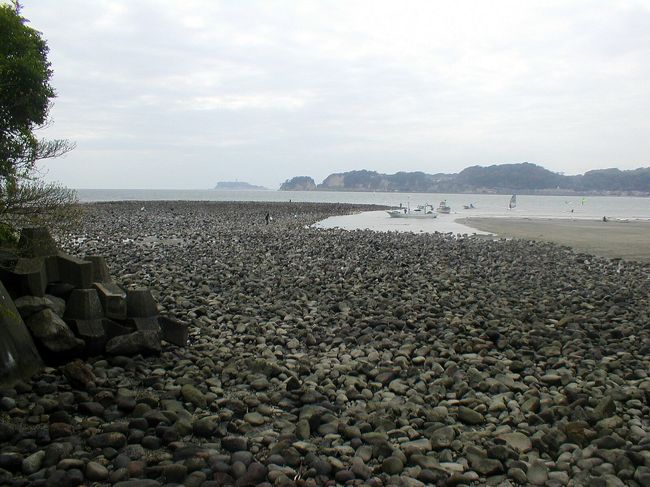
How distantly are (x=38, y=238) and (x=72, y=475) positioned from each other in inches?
221

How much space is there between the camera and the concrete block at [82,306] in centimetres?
809

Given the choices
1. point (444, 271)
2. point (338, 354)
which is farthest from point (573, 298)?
point (338, 354)

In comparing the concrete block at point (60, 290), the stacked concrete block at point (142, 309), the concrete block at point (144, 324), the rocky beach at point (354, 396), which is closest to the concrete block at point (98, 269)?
the concrete block at point (60, 290)

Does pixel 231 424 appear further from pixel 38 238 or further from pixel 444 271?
pixel 444 271

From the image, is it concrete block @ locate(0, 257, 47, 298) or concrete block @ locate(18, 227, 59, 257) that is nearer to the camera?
concrete block @ locate(0, 257, 47, 298)

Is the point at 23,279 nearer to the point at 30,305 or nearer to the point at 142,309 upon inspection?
the point at 30,305

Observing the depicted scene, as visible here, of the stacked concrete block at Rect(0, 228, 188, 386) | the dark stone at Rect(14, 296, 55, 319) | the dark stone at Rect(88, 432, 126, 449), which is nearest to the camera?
the dark stone at Rect(88, 432, 126, 449)

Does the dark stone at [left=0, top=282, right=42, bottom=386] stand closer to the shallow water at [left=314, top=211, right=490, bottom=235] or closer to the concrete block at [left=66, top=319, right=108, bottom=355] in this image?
the concrete block at [left=66, top=319, right=108, bottom=355]

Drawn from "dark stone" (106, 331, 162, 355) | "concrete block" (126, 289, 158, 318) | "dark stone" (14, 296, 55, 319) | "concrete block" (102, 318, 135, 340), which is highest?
"dark stone" (14, 296, 55, 319)

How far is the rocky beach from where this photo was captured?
197 inches

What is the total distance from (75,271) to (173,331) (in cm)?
194

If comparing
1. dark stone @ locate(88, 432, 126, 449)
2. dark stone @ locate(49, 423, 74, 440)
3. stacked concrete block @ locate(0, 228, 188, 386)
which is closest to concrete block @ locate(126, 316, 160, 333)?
stacked concrete block @ locate(0, 228, 188, 386)

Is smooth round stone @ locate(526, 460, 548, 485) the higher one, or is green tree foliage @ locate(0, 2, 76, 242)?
green tree foliage @ locate(0, 2, 76, 242)

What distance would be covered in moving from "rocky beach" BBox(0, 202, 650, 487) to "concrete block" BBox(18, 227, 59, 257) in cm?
236
